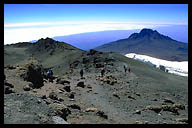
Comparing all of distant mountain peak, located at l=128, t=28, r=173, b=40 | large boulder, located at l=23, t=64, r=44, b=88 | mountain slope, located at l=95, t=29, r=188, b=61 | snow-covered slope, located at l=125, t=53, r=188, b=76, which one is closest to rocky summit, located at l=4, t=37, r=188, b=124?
large boulder, located at l=23, t=64, r=44, b=88

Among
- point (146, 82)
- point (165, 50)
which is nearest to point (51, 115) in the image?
point (146, 82)

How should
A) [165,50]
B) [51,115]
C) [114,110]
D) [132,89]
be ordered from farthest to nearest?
[165,50] → [132,89] → [114,110] → [51,115]

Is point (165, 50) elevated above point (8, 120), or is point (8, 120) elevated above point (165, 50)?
point (165, 50)

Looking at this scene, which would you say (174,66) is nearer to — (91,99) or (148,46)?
(148,46)

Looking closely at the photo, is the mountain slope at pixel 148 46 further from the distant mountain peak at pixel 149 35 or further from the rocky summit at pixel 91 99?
the rocky summit at pixel 91 99

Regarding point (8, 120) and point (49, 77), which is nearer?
point (8, 120)

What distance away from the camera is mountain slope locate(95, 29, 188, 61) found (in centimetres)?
12112

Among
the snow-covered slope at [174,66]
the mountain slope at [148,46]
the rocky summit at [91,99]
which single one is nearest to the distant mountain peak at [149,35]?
the mountain slope at [148,46]

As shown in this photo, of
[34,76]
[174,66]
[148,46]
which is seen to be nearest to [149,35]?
[148,46]

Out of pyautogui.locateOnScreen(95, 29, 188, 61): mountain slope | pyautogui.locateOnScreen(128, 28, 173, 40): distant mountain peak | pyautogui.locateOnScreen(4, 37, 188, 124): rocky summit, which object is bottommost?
pyautogui.locateOnScreen(4, 37, 188, 124): rocky summit

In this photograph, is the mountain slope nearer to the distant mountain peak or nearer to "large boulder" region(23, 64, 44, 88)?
the distant mountain peak
